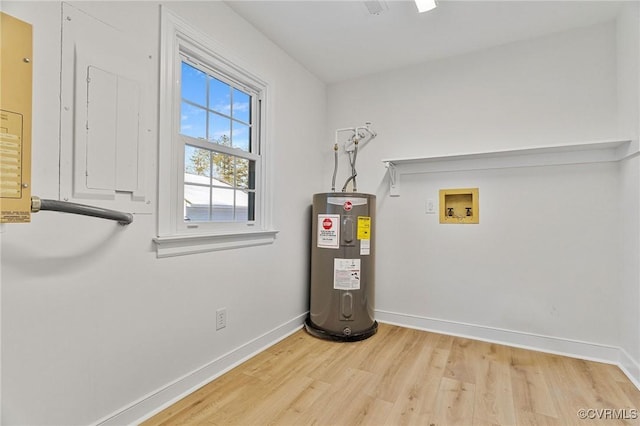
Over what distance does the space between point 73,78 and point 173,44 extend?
59cm

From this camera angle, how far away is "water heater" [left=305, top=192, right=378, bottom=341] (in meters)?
2.51

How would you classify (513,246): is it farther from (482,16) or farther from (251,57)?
(251,57)

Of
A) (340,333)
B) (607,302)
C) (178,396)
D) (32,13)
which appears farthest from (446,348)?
(32,13)

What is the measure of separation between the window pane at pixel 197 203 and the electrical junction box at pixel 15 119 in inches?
30.6

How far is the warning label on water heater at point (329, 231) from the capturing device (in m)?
2.53

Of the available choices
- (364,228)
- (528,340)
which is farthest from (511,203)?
(364,228)

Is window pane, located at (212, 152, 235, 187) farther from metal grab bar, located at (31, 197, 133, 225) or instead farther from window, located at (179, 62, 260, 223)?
metal grab bar, located at (31, 197, 133, 225)

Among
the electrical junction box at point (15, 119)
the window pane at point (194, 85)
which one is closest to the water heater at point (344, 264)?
the window pane at point (194, 85)

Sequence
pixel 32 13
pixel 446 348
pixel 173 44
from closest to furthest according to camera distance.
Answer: pixel 32 13 → pixel 173 44 → pixel 446 348

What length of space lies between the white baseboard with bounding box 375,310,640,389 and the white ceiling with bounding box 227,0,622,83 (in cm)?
232

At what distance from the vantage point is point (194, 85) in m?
1.91

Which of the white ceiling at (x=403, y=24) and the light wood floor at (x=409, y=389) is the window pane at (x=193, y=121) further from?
the light wood floor at (x=409, y=389)

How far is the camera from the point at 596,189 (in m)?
2.21

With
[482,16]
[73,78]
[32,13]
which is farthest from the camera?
[482,16]
